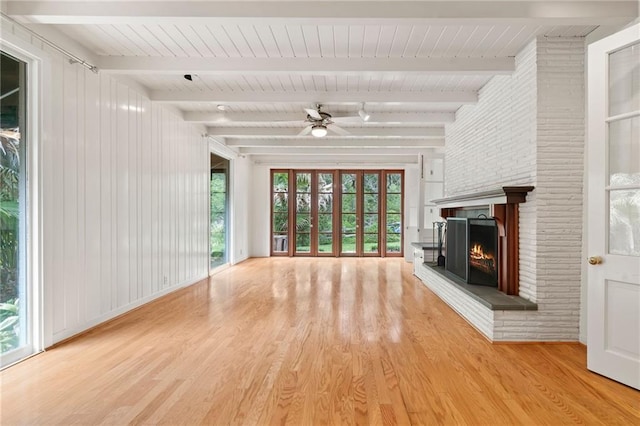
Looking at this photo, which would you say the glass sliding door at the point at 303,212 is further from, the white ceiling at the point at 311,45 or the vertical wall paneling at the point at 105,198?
the vertical wall paneling at the point at 105,198

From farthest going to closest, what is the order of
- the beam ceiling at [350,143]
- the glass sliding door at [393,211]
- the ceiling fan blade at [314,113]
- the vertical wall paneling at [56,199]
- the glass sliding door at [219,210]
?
the glass sliding door at [393,211] < the glass sliding door at [219,210] < the beam ceiling at [350,143] < the ceiling fan blade at [314,113] < the vertical wall paneling at [56,199]

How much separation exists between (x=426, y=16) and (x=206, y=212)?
522 centimetres

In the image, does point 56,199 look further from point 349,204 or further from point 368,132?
point 349,204

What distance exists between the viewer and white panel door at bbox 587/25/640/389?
2.46 m

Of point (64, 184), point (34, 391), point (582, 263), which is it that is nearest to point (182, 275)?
point (64, 184)

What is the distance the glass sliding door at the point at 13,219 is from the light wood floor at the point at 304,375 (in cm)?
26

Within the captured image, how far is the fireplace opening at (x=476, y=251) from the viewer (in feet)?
13.0

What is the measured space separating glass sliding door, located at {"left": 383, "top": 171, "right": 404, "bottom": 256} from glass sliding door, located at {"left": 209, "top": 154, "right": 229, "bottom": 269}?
434cm

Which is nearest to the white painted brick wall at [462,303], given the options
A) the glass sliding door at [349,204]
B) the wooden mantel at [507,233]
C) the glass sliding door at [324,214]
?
the wooden mantel at [507,233]

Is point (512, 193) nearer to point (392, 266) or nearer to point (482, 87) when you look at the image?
point (482, 87)

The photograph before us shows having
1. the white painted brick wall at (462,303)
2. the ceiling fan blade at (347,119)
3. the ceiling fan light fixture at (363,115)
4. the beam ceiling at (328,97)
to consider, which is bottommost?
the white painted brick wall at (462,303)

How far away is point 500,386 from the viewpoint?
8.07ft

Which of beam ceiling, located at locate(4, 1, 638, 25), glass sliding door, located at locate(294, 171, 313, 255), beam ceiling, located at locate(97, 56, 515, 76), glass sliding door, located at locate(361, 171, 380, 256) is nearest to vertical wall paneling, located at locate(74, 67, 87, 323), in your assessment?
beam ceiling, located at locate(97, 56, 515, 76)

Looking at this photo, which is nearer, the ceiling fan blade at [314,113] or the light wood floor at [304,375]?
the light wood floor at [304,375]
